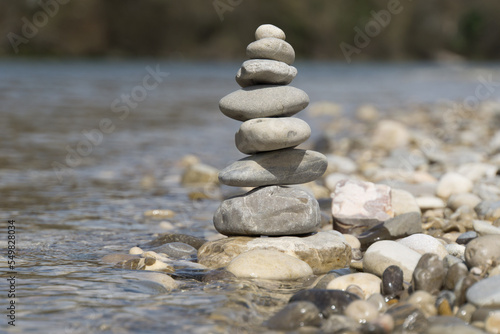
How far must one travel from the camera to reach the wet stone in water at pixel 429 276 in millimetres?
3297

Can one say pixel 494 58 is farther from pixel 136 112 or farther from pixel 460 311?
pixel 460 311

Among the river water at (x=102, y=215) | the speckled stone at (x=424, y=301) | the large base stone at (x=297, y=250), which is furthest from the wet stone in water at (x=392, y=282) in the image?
the large base stone at (x=297, y=250)

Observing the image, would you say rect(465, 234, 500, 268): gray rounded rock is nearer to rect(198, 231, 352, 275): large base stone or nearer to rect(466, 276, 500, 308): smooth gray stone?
rect(466, 276, 500, 308): smooth gray stone

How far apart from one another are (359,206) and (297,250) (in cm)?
115

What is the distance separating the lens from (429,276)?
10.8ft

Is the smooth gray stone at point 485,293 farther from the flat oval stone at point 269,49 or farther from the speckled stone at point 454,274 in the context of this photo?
the flat oval stone at point 269,49

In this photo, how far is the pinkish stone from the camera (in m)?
5.11

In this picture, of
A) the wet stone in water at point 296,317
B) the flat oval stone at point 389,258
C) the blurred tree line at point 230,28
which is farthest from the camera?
the blurred tree line at point 230,28

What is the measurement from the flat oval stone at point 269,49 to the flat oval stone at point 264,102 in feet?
0.74

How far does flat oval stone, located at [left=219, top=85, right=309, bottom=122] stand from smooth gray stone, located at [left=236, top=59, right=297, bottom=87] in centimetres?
7

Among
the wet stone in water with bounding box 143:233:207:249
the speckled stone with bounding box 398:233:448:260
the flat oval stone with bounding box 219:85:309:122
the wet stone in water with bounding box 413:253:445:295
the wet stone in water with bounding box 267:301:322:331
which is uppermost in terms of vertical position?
the flat oval stone with bounding box 219:85:309:122

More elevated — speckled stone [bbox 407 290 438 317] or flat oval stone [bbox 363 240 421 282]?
flat oval stone [bbox 363 240 421 282]

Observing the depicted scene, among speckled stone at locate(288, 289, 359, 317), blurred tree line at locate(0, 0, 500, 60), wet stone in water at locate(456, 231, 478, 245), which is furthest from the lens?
blurred tree line at locate(0, 0, 500, 60)

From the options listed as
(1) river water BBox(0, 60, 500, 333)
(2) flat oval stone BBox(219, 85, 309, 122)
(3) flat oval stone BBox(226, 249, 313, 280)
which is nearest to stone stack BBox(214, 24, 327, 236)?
(2) flat oval stone BBox(219, 85, 309, 122)
